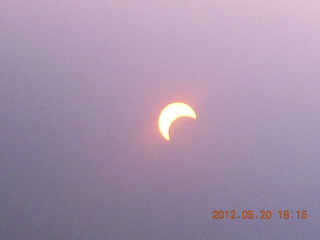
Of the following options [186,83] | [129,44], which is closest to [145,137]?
[186,83]

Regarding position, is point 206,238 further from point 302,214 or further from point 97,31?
point 97,31

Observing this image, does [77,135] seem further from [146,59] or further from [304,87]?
[304,87]

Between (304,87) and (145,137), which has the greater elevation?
(304,87)

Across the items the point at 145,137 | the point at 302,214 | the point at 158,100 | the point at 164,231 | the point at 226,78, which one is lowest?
the point at 164,231

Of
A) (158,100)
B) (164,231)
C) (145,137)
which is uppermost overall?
(158,100)

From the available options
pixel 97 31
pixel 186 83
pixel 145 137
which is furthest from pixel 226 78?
pixel 97 31

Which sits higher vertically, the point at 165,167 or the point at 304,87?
the point at 304,87
